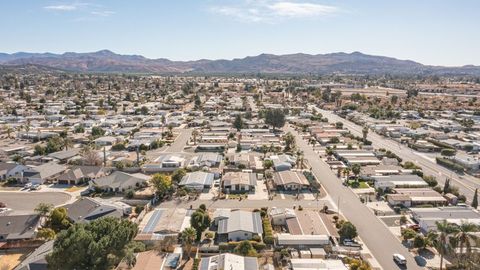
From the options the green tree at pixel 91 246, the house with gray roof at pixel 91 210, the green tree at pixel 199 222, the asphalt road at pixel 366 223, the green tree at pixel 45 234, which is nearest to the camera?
the green tree at pixel 91 246

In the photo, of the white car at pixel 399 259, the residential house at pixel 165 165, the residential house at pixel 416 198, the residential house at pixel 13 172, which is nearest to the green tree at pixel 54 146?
the residential house at pixel 13 172

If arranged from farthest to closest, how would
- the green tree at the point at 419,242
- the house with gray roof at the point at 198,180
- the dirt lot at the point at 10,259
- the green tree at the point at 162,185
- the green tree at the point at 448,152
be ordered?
the green tree at the point at 448,152 → the house with gray roof at the point at 198,180 → the green tree at the point at 162,185 → the green tree at the point at 419,242 → the dirt lot at the point at 10,259

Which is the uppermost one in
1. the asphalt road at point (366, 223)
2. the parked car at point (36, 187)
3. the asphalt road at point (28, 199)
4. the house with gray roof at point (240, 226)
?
the house with gray roof at point (240, 226)

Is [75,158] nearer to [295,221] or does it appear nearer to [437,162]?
[295,221]

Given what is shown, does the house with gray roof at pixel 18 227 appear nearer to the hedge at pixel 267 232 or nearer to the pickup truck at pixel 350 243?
the hedge at pixel 267 232

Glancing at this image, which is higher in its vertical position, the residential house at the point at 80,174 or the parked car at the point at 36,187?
the residential house at the point at 80,174

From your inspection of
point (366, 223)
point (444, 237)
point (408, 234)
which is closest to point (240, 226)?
point (366, 223)

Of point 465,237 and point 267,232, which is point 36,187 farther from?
point 465,237
